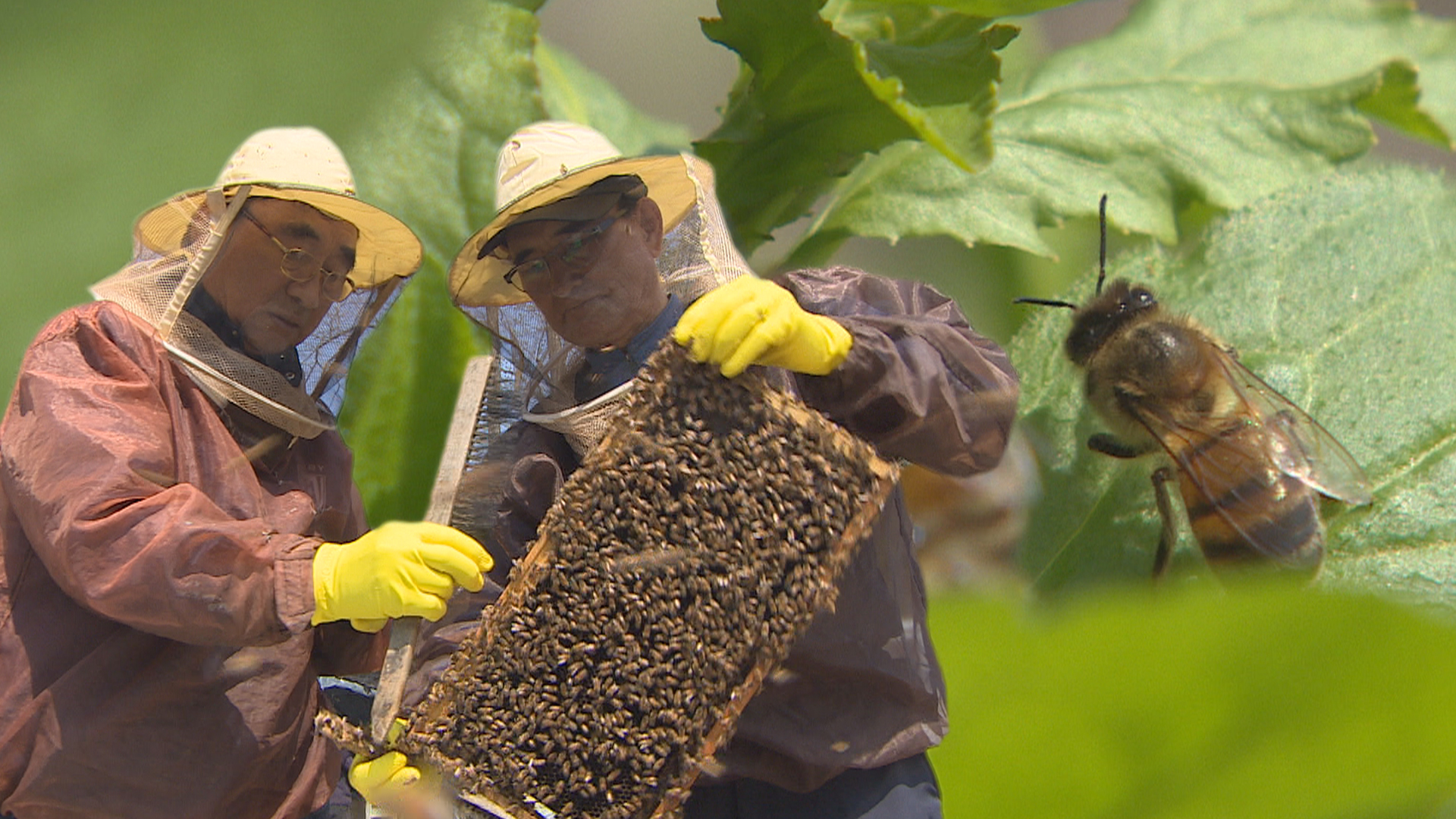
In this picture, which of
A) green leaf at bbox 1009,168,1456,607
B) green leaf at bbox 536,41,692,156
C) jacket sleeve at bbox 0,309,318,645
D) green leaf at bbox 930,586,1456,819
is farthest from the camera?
green leaf at bbox 536,41,692,156

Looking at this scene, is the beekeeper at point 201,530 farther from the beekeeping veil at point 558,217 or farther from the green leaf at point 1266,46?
the green leaf at point 1266,46

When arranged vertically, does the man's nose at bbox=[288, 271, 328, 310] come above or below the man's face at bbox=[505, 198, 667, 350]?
above

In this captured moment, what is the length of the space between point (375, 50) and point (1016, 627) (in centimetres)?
→ 9

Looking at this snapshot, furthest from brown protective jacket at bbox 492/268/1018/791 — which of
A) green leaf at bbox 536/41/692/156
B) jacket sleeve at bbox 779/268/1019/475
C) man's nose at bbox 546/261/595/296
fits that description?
green leaf at bbox 536/41/692/156

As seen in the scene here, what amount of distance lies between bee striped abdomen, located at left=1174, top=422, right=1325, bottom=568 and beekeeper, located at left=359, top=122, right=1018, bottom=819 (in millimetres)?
207

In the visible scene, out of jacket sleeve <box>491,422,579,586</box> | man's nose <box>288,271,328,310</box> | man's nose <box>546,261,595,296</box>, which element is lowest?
jacket sleeve <box>491,422,579,586</box>

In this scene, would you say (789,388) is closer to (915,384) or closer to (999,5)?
(915,384)

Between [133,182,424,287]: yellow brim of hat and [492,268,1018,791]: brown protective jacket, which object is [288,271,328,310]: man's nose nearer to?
[133,182,424,287]: yellow brim of hat

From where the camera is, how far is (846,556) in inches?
20.3

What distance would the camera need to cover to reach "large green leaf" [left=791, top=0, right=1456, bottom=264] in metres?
0.82

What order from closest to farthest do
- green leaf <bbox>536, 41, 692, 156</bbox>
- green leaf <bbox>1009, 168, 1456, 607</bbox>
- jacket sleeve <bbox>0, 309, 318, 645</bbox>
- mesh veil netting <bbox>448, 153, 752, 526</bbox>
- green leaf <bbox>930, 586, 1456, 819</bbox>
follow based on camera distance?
green leaf <bbox>930, 586, 1456, 819</bbox>
jacket sleeve <bbox>0, 309, 318, 645</bbox>
mesh veil netting <bbox>448, 153, 752, 526</bbox>
green leaf <bbox>1009, 168, 1456, 607</bbox>
green leaf <bbox>536, 41, 692, 156</bbox>

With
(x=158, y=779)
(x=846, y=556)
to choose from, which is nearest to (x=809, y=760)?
(x=846, y=556)

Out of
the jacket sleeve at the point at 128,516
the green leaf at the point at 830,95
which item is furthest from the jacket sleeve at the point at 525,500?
the green leaf at the point at 830,95

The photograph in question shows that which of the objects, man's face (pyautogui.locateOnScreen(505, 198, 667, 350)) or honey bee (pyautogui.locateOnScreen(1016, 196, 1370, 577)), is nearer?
man's face (pyautogui.locateOnScreen(505, 198, 667, 350))
